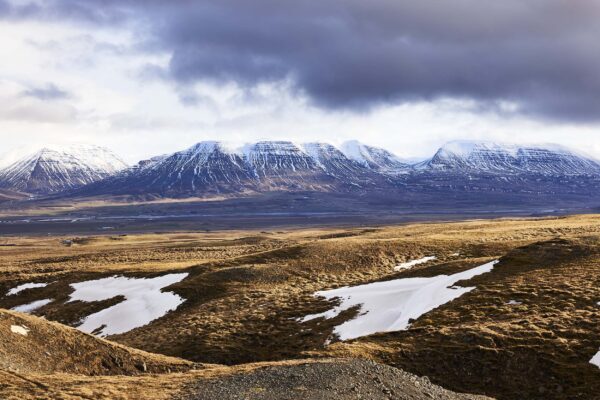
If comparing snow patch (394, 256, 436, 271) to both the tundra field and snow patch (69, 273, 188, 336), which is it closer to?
the tundra field

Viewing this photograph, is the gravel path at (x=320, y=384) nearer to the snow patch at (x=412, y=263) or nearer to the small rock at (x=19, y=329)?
the small rock at (x=19, y=329)

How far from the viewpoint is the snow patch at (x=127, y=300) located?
42.8 m

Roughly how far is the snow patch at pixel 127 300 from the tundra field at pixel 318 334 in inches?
15.0

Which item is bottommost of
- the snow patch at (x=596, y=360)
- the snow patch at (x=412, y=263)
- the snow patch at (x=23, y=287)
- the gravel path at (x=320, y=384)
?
the snow patch at (x=23, y=287)

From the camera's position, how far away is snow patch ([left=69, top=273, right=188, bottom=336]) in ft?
140

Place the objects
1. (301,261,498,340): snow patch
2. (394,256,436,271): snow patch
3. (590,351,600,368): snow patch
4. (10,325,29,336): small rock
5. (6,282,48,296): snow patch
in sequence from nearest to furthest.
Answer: (590,351,600,368): snow patch
(10,325,29,336): small rock
(301,261,498,340): snow patch
(394,256,436,271): snow patch
(6,282,48,296): snow patch

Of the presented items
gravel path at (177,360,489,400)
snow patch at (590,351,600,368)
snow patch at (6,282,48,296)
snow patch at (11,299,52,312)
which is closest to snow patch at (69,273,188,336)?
snow patch at (11,299,52,312)

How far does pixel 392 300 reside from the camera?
35562 mm

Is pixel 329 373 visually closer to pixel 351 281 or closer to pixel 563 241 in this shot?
pixel 351 281

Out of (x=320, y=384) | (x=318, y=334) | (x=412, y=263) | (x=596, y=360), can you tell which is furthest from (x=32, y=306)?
→ (x=596, y=360)

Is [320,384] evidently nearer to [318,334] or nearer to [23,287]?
[318,334]

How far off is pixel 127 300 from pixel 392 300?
83.8ft

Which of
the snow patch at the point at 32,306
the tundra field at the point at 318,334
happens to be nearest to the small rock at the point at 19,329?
the tundra field at the point at 318,334

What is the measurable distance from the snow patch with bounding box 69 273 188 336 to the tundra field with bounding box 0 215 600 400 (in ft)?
1.25
